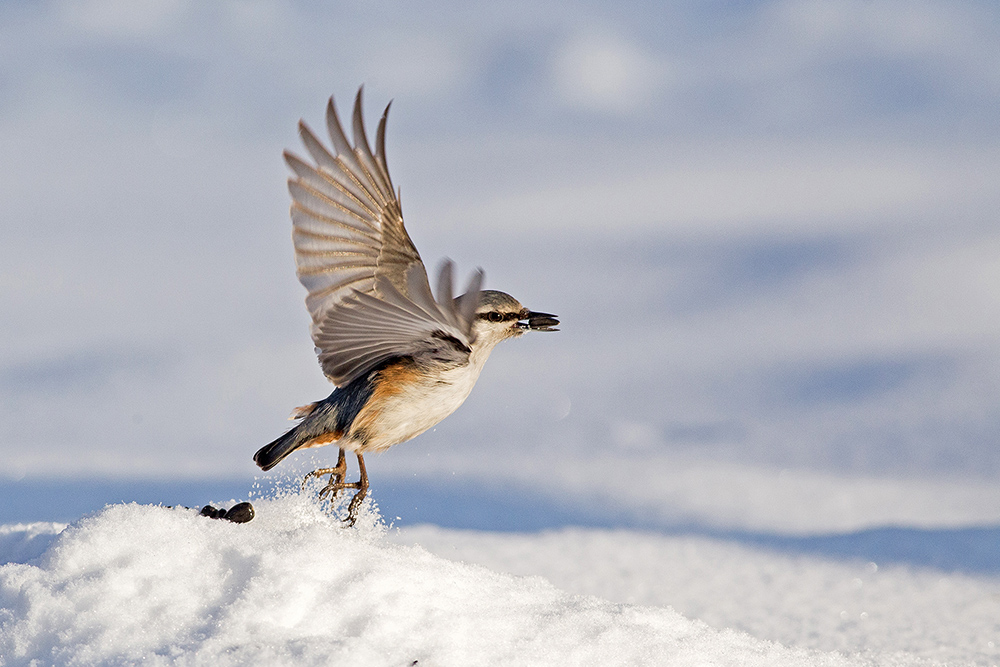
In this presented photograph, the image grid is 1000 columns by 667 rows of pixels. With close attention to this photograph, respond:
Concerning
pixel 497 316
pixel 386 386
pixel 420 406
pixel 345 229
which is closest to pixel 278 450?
pixel 386 386

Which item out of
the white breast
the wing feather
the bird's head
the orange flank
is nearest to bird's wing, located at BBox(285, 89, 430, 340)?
the wing feather

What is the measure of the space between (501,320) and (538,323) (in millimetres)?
256

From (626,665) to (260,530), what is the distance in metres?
2.13

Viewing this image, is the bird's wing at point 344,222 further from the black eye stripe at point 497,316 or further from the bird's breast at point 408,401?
the bird's breast at point 408,401

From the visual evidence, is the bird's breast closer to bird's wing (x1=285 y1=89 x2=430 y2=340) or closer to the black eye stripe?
the black eye stripe

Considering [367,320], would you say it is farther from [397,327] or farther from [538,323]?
[538,323]

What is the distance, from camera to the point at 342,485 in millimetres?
5633

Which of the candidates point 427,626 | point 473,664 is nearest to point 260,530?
point 427,626

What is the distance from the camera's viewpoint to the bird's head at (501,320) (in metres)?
5.39

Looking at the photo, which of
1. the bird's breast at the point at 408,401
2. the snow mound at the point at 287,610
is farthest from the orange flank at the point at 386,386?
the snow mound at the point at 287,610

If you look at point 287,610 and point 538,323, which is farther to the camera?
point 538,323

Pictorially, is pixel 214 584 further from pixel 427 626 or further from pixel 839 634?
pixel 839 634

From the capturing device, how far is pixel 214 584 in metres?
4.32

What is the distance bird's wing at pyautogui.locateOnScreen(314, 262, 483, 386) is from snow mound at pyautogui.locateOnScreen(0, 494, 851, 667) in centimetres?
102
